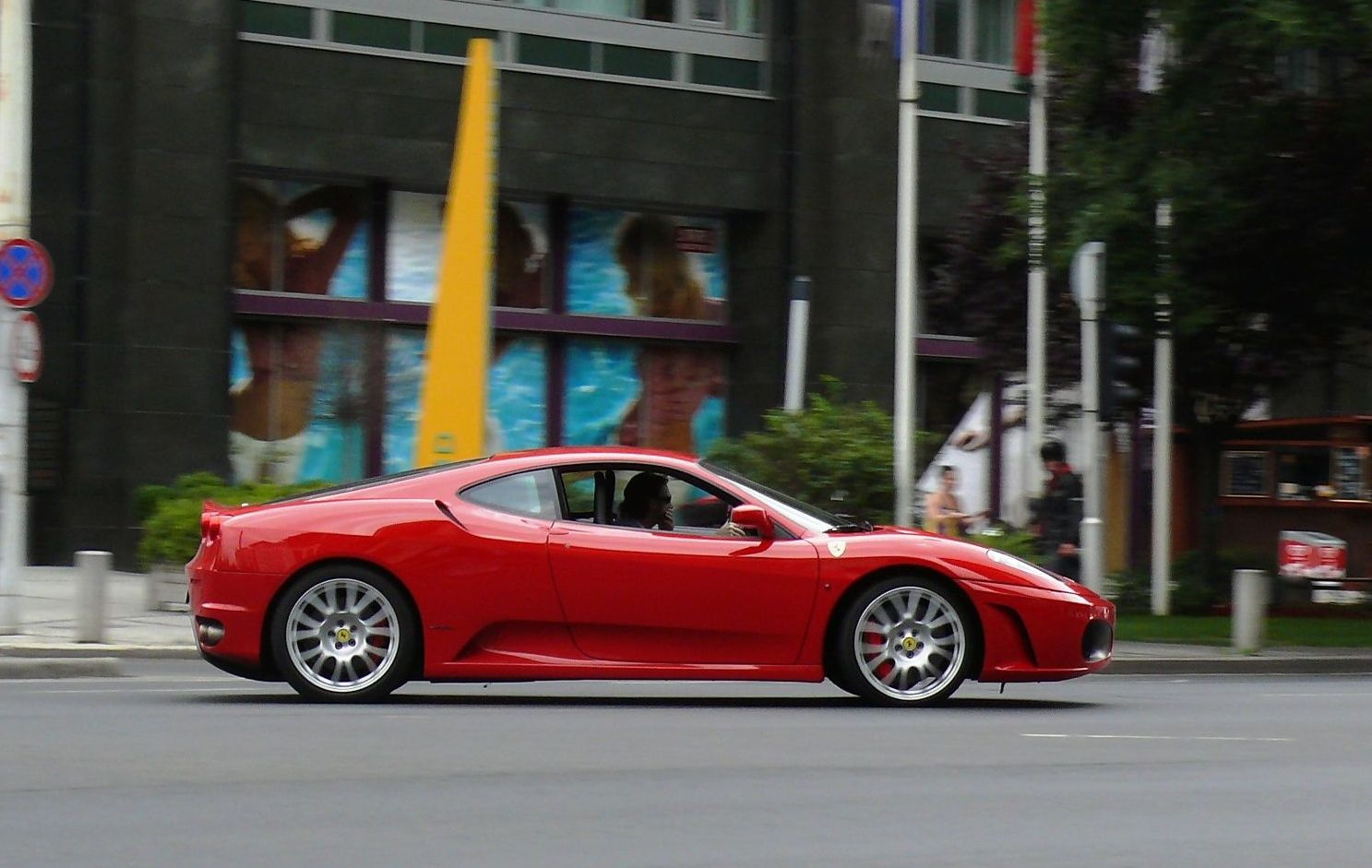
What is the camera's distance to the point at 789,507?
37.2 feet

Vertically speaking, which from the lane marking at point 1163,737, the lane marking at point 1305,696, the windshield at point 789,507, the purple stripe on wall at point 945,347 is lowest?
the lane marking at point 1305,696

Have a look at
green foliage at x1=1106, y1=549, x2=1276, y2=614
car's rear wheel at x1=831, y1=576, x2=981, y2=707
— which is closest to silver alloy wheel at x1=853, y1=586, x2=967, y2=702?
car's rear wheel at x1=831, y1=576, x2=981, y2=707

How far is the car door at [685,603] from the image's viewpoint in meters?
11.0

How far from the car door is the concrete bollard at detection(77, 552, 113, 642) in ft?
17.0

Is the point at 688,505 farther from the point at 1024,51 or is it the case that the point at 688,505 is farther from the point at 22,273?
the point at 1024,51

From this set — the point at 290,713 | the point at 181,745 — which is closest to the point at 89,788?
the point at 181,745

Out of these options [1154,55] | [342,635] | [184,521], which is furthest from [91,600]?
[1154,55]

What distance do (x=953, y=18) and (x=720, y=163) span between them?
486cm

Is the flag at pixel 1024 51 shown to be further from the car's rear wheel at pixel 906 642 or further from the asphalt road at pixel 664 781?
the car's rear wheel at pixel 906 642

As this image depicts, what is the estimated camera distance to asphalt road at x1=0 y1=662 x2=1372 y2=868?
6.63 meters

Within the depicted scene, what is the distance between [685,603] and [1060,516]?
7.49 meters

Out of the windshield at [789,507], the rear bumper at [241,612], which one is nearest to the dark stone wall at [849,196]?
the windshield at [789,507]

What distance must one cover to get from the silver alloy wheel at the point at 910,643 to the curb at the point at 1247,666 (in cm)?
444

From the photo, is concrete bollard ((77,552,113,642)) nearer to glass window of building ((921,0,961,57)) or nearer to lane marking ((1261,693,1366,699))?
lane marking ((1261,693,1366,699))
